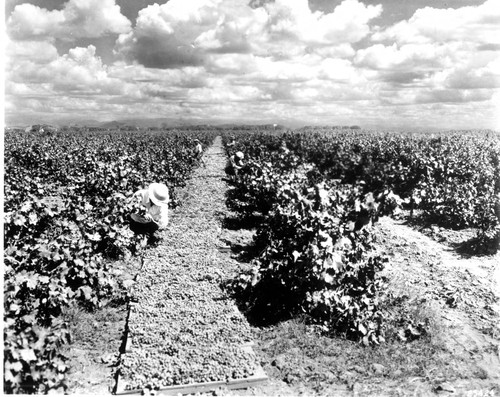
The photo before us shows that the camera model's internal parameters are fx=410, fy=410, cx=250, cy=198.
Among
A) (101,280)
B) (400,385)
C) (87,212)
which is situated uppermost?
(87,212)

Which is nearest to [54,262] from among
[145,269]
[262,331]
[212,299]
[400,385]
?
[145,269]

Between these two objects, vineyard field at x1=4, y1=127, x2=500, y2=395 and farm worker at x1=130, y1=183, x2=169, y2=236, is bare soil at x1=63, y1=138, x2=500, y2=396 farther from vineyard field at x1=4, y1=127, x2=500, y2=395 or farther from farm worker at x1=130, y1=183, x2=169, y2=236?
farm worker at x1=130, y1=183, x2=169, y2=236

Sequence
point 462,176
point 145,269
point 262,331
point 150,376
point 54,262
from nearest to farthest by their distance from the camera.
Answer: point 150,376 → point 262,331 → point 54,262 → point 145,269 → point 462,176

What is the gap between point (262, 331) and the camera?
5.07m

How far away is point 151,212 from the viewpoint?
8969mm

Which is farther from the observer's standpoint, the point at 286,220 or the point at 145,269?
the point at 145,269

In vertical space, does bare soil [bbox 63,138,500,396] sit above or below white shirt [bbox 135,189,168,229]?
below

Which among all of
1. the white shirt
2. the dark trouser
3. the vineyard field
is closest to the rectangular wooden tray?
the vineyard field

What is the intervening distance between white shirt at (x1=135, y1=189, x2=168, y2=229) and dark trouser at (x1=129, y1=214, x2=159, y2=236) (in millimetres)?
310

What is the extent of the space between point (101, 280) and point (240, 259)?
2841mm

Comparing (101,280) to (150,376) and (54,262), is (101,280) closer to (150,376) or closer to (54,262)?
(54,262)

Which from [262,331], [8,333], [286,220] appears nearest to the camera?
[8,333]

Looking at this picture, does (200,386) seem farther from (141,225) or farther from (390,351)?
(141,225)

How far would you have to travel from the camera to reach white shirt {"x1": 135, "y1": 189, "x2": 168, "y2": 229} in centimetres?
880
